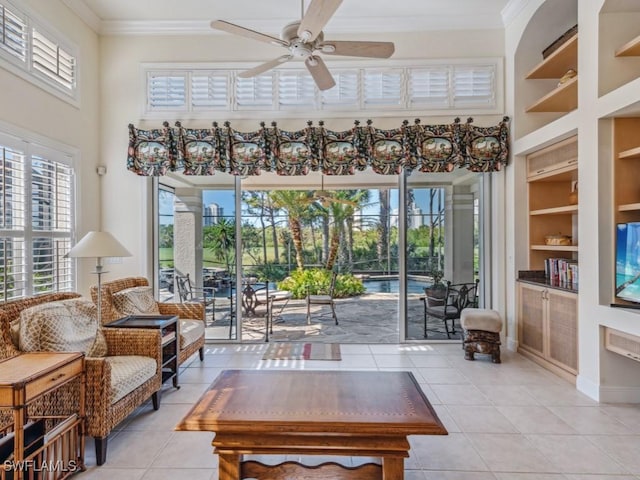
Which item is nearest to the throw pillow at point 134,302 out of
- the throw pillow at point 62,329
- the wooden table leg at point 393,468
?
the throw pillow at point 62,329

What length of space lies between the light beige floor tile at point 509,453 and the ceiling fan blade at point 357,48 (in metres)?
3.00

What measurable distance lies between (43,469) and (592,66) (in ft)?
16.6

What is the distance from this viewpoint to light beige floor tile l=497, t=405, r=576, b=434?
9.35ft

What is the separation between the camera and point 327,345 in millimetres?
5137

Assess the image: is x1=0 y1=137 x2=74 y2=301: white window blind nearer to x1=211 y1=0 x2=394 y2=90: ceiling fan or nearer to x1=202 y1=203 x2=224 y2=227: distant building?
x1=202 y1=203 x2=224 y2=227: distant building

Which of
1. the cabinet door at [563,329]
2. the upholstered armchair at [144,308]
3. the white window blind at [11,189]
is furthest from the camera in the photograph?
the upholstered armchair at [144,308]

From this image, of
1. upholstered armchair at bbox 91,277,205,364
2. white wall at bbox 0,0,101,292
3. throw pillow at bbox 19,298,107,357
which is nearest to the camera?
throw pillow at bbox 19,298,107,357

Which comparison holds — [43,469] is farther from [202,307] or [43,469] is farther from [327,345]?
[327,345]

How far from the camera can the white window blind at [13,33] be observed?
3.44 metres

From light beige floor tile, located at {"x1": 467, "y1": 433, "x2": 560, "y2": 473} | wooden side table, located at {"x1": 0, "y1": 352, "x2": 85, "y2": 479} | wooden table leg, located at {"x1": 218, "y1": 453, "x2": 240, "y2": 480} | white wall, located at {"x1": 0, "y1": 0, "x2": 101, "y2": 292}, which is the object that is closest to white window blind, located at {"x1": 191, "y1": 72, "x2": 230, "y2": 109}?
white wall, located at {"x1": 0, "y1": 0, "x2": 101, "y2": 292}

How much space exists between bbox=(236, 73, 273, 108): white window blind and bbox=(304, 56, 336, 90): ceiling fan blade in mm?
1751

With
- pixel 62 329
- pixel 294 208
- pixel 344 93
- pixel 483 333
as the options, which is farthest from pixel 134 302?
pixel 294 208

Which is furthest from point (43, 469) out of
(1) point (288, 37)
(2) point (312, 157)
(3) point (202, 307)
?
(2) point (312, 157)

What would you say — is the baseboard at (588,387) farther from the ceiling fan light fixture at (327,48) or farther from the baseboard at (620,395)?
the ceiling fan light fixture at (327,48)
